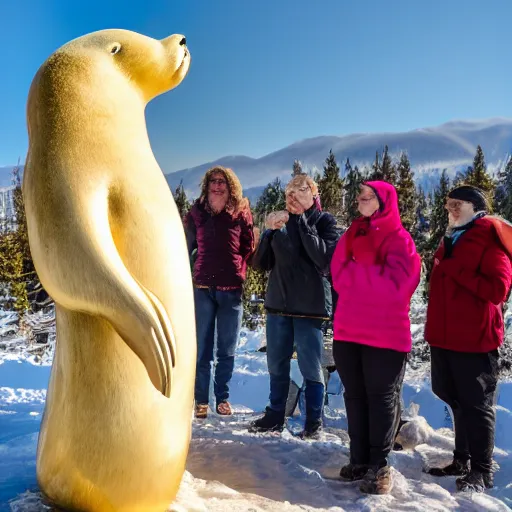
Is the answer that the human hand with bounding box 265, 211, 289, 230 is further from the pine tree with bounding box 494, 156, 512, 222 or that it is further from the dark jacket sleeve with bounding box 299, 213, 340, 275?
the pine tree with bounding box 494, 156, 512, 222

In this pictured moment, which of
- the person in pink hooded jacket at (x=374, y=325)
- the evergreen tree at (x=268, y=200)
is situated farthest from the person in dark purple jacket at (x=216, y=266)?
the evergreen tree at (x=268, y=200)

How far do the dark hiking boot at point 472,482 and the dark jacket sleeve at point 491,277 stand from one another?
95cm

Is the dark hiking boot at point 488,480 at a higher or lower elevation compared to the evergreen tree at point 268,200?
lower

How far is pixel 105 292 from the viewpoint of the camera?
1.47m

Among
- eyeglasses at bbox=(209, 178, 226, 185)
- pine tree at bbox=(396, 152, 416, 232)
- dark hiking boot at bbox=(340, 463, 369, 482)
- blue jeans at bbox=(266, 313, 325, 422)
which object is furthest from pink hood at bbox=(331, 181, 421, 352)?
pine tree at bbox=(396, 152, 416, 232)

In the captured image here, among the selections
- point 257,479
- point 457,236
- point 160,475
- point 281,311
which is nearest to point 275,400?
point 281,311

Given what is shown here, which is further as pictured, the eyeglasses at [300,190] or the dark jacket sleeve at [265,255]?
the dark jacket sleeve at [265,255]

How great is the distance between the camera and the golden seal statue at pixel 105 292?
4.89 ft

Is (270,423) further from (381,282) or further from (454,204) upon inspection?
(454,204)

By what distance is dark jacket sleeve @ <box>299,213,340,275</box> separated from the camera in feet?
11.1

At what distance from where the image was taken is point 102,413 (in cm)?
163

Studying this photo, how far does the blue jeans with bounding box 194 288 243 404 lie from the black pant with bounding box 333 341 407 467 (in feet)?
3.67

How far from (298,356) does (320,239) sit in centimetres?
85

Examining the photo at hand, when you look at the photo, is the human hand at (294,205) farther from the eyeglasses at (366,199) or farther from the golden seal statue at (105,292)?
the golden seal statue at (105,292)
